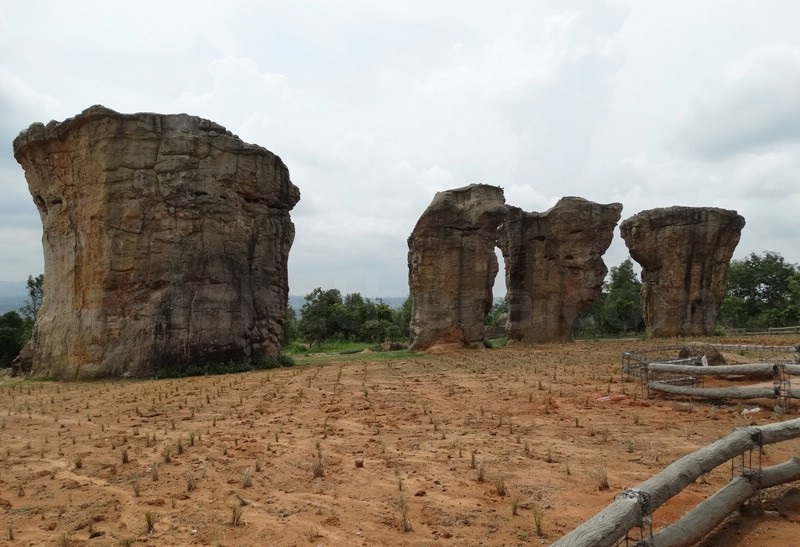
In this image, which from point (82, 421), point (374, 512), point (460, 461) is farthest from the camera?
point (82, 421)

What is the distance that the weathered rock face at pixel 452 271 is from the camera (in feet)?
82.8

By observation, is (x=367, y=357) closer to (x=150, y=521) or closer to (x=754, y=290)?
(x=150, y=521)

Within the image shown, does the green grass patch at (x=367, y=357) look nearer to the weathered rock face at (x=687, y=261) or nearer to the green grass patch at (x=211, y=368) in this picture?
the green grass patch at (x=211, y=368)

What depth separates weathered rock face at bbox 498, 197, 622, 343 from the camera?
98.4 feet

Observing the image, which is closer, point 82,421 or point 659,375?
point 82,421

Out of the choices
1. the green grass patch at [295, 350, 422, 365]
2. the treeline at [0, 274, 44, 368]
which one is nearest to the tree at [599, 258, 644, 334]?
the green grass patch at [295, 350, 422, 365]

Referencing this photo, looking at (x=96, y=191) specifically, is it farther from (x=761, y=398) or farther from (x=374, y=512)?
(x=761, y=398)

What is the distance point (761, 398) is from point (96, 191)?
739 inches

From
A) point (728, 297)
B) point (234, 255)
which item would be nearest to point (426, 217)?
point (234, 255)

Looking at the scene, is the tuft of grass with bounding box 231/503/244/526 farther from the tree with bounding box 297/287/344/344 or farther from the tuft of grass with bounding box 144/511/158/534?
the tree with bounding box 297/287/344/344

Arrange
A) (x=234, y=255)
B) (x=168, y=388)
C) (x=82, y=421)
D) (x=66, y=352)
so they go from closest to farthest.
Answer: (x=82, y=421), (x=168, y=388), (x=66, y=352), (x=234, y=255)

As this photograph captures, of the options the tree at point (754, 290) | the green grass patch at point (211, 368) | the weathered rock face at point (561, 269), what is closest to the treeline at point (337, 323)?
the weathered rock face at point (561, 269)

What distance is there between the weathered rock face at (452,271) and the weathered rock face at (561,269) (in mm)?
5218

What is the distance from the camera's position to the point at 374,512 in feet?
17.2
